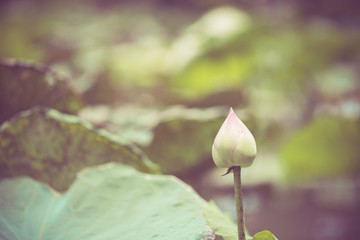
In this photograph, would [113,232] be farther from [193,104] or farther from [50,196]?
[193,104]

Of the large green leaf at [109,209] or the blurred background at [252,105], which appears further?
the blurred background at [252,105]

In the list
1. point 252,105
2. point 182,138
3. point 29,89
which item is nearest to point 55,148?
point 29,89

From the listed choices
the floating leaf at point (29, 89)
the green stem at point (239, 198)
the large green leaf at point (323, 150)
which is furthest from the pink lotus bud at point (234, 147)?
the large green leaf at point (323, 150)

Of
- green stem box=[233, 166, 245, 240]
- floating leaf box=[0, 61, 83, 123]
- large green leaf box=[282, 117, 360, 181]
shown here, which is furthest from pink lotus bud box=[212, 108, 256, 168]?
large green leaf box=[282, 117, 360, 181]

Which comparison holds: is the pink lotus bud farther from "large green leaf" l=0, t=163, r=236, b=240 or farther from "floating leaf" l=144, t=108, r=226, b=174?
"floating leaf" l=144, t=108, r=226, b=174

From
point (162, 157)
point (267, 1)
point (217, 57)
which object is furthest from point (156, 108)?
point (267, 1)

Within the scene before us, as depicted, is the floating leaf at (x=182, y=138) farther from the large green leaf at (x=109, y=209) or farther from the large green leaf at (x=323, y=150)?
the large green leaf at (x=323, y=150)
